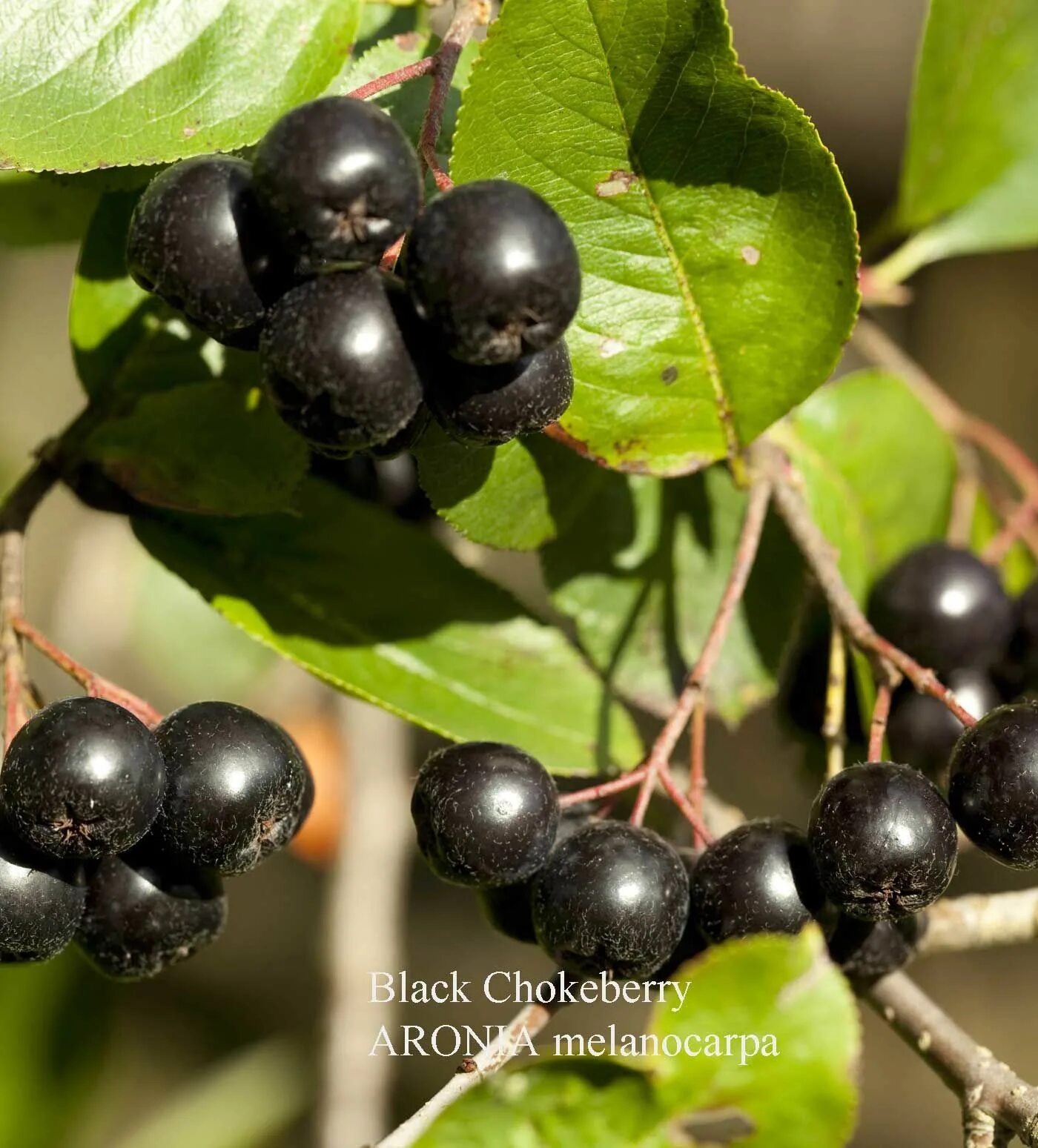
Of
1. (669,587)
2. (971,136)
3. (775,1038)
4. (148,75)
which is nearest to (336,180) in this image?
(148,75)

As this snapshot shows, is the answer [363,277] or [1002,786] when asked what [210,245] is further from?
[1002,786]

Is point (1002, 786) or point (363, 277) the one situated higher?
point (363, 277)

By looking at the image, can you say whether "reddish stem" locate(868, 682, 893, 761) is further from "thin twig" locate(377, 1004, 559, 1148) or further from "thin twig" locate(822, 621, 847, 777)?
"thin twig" locate(377, 1004, 559, 1148)

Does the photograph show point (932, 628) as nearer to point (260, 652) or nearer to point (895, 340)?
point (260, 652)

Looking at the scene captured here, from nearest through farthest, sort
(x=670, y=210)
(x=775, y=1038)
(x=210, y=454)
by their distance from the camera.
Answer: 1. (x=775, y=1038)
2. (x=670, y=210)
3. (x=210, y=454)

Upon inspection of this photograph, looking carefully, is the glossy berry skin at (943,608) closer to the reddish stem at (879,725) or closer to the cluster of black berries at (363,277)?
the reddish stem at (879,725)
